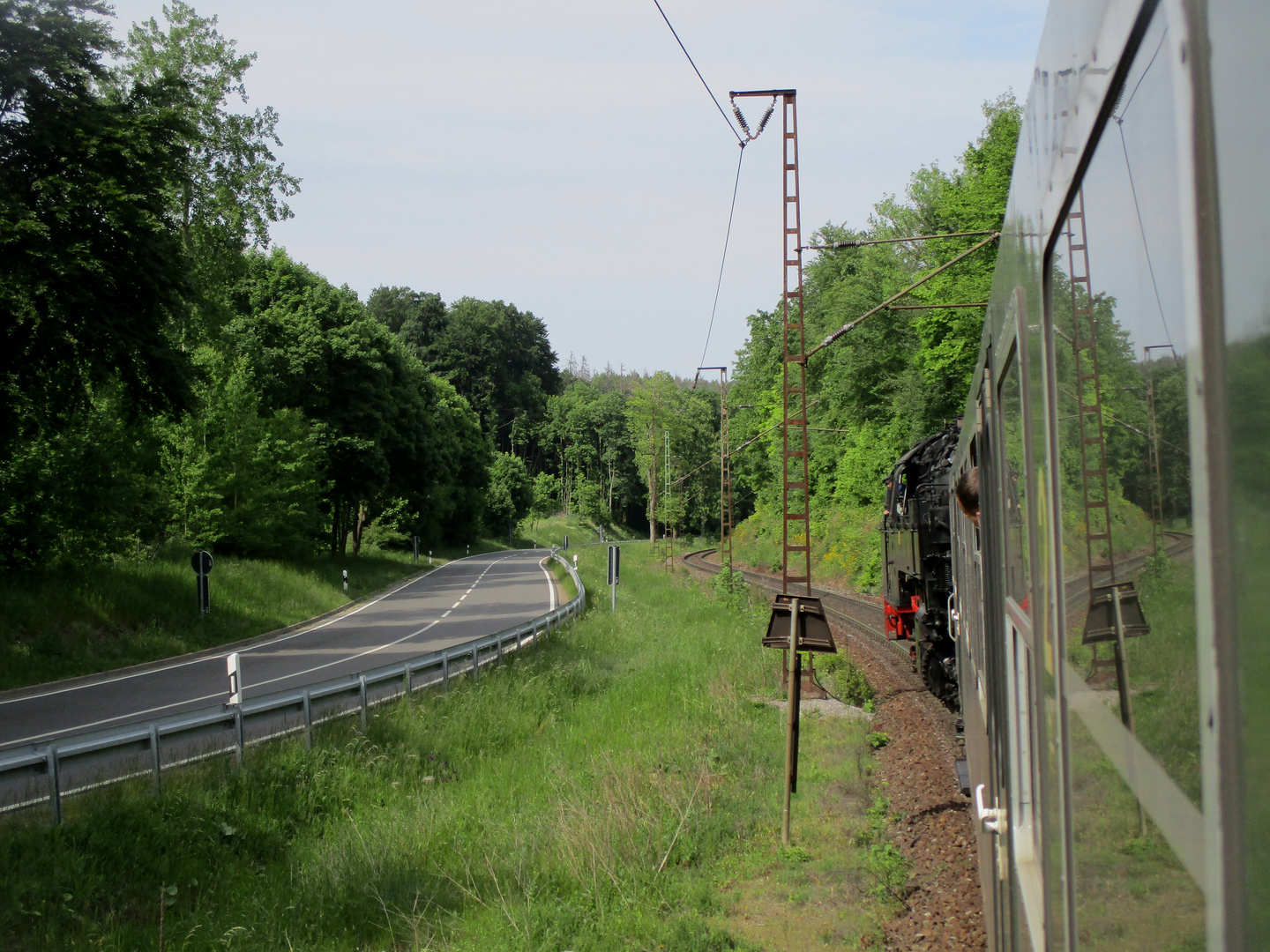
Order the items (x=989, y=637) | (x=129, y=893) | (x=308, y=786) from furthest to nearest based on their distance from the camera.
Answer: (x=308, y=786) < (x=129, y=893) < (x=989, y=637)

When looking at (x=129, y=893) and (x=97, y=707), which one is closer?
(x=129, y=893)

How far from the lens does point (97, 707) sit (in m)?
16.0

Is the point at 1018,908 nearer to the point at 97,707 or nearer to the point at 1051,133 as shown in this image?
the point at 1051,133

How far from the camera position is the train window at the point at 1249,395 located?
810 mm

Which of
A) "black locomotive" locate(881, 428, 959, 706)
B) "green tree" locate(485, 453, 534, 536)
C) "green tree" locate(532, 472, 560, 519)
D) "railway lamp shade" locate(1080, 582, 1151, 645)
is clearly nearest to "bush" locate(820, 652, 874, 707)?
"black locomotive" locate(881, 428, 959, 706)

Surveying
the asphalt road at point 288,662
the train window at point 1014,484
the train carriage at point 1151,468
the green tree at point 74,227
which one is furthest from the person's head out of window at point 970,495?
the green tree at point 74,227

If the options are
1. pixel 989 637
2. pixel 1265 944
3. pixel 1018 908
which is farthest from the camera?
pixel 989 637

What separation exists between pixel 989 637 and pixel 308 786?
8.88 m

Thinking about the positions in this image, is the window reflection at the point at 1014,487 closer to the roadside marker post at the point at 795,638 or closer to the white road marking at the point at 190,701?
the roadside marker post at the point at 795,638

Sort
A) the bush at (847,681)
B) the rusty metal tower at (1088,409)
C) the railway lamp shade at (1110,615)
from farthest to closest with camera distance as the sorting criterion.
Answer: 1. the bush at (847,681)
2. the rusty metal tower at (1088,409)
3. the railway lamp shade at (1110,615)

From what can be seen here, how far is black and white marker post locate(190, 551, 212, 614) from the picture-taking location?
2330 cm

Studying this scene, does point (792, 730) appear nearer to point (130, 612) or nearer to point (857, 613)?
point (130, 612)

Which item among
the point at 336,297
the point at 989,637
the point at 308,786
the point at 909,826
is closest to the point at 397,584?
the point at 336,297

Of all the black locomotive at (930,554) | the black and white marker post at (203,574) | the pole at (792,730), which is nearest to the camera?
the pole at (792,730)
